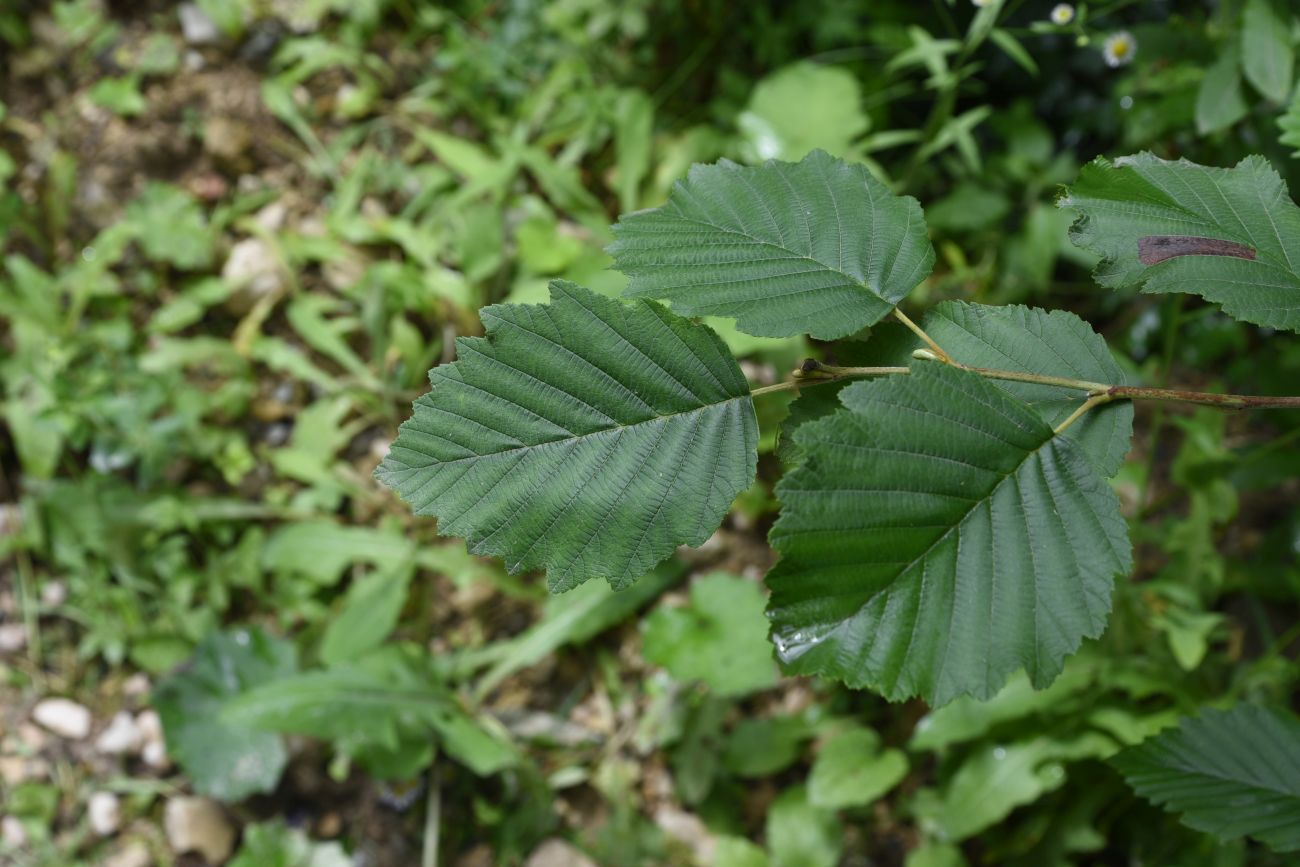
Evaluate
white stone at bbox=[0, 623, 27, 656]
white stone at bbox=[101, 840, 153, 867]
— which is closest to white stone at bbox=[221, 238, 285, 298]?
white stone at bbox=[0, 623, 27, 656]

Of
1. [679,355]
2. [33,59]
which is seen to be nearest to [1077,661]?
[679,355]

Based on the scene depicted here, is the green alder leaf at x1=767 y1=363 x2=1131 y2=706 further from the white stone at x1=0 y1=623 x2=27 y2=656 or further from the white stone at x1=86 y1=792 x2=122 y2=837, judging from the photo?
the white stone at x1=0 y1=623 x2=27 y2=656

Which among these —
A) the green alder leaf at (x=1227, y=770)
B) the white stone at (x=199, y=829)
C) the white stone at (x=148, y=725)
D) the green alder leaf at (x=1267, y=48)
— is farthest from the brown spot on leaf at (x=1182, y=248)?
the white stone at (x=148, y=725)

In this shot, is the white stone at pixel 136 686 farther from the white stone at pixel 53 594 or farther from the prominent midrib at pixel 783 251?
the prominent midrib at pixel 783 251

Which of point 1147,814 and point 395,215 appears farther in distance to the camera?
point 395,215

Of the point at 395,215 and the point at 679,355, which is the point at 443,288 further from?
the point at 679,355

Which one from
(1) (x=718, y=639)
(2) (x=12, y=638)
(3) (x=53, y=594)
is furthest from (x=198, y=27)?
(1) (x=718, y=639)
